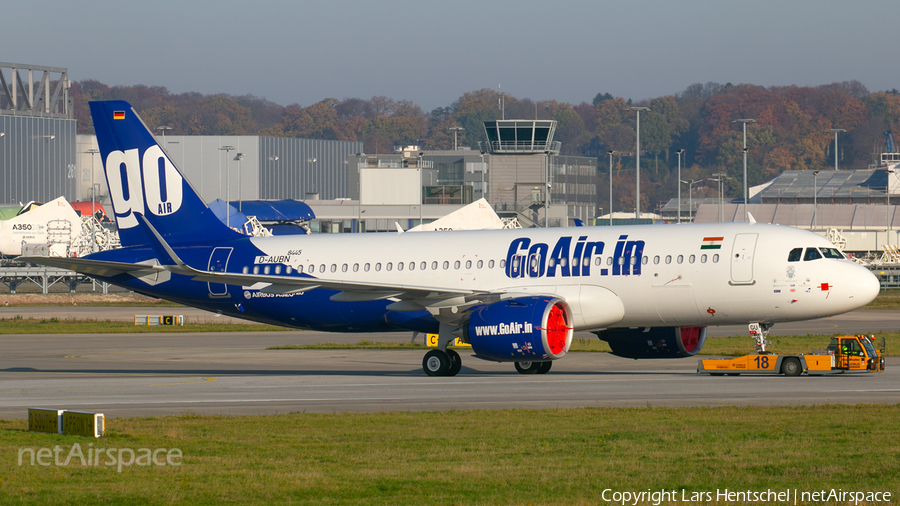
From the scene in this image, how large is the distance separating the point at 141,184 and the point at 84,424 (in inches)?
796

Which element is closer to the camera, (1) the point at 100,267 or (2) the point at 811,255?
(2) the point at 811,255

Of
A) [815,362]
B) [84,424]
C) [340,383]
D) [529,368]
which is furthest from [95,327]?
[84,424]

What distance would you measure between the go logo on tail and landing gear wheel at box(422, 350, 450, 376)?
442 inches

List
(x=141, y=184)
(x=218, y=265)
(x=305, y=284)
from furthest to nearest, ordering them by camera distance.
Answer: (x=141, y=184)
(x=218, y=265)
(x=305, y=284)

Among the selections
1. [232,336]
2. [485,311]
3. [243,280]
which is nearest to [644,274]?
[485,311]

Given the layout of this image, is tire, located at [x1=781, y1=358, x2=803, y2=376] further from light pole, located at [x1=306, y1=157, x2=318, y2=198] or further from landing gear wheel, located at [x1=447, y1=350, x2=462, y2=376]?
light pole, located at [x1=306, y1=157, x2=318, y2=198]

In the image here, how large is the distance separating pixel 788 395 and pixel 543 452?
10.9 metres

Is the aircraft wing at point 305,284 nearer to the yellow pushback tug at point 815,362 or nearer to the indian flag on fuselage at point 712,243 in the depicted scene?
the indian flag on fuselage at point 712,243

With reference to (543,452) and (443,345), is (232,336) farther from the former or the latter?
(543,452)

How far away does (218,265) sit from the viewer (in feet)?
120

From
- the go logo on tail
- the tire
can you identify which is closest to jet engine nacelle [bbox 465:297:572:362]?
the tire

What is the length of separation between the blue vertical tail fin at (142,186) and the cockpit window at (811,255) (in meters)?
19.5

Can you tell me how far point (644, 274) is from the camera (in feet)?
103

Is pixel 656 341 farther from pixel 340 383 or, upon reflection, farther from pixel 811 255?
pixel 340 383
